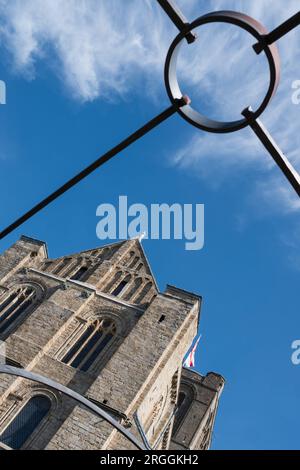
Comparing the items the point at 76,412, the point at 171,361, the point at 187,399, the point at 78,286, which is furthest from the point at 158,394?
the point at 187,399

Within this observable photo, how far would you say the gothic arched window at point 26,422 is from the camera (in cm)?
1411

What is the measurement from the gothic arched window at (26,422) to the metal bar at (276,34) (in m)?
14.8

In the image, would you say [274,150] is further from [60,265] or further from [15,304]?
[60,265]

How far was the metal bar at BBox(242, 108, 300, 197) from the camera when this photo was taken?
3.44 m

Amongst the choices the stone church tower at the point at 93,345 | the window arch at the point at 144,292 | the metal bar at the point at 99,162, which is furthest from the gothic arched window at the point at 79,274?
the metal bar at the point at 99,162

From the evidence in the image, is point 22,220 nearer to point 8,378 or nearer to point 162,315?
point 8,378

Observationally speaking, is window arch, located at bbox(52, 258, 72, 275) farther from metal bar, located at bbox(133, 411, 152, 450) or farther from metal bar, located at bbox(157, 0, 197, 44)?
metal bar, located at bbox(157, 0, 197, 44)

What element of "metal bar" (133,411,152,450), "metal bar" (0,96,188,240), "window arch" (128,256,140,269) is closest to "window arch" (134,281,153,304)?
"window arch" (128,256,140,269)

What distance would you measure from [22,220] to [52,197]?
425 mm

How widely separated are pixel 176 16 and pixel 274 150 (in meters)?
1.54

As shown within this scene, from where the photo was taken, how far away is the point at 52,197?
421 centimetres

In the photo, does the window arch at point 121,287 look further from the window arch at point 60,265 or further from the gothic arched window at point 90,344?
the window arch at point 60,265
